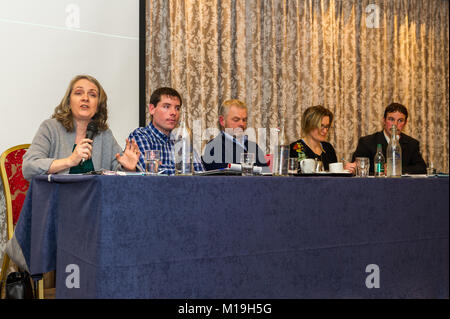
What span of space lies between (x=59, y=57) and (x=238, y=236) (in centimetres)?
217

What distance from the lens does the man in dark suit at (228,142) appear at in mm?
2896

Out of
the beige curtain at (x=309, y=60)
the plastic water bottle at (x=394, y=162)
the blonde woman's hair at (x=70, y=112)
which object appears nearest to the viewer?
the plastic water bottle at (x=394, y=162)

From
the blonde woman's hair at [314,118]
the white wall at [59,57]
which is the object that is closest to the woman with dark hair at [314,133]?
the blonde woman's hair at [314,118]

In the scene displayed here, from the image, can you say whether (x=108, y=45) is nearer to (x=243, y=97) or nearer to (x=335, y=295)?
(x=243, y=97)

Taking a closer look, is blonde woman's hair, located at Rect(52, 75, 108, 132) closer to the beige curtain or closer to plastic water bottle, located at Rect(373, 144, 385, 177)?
the beige curtain

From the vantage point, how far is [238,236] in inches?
57.3

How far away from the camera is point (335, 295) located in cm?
156

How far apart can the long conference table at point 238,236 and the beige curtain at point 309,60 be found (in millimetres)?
2100

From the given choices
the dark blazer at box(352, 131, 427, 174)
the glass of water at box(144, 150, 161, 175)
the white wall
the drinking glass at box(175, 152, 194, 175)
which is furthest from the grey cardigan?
the dark blazer at box(352, 131, 427, 174)

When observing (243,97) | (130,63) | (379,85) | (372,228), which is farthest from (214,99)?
(372,228)

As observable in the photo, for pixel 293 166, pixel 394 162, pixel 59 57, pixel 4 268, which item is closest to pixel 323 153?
pixel 394 162

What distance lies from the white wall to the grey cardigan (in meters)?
0.73

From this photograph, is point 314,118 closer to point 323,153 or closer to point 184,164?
point 323,153

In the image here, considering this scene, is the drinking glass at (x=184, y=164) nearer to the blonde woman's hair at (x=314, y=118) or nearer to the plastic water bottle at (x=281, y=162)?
the plastic water bottle at (x=281, y=162)
